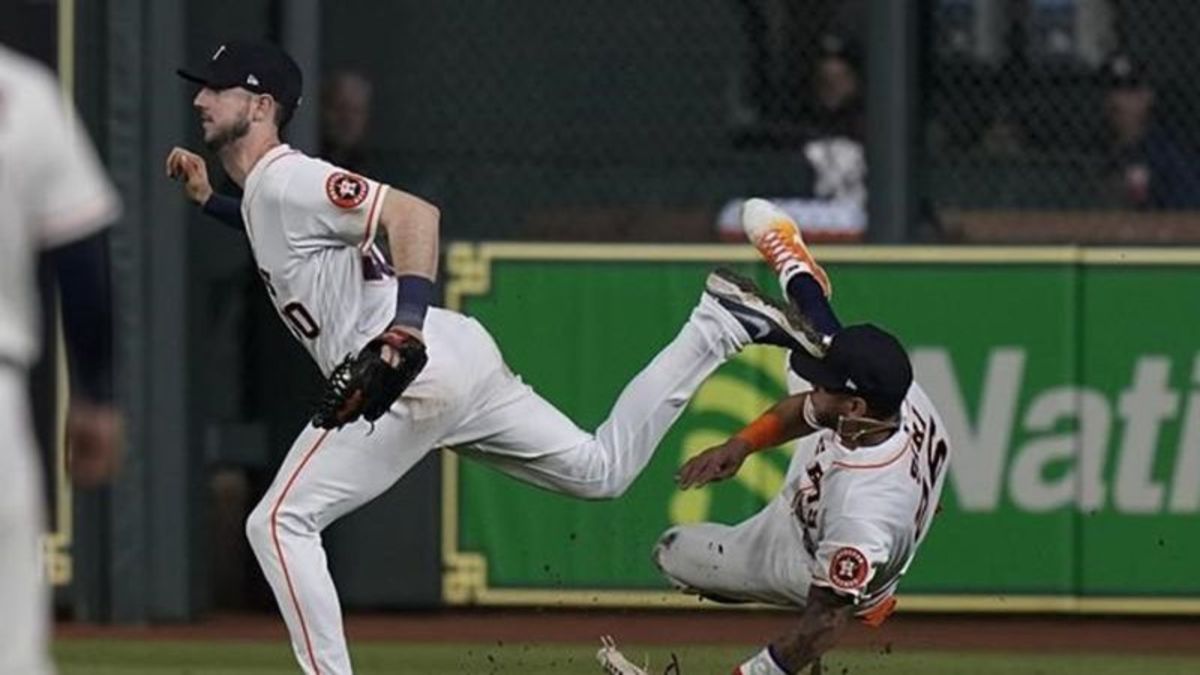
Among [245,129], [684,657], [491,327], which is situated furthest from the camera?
[491,327]

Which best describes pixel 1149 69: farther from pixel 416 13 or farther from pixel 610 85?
pixel 416 13

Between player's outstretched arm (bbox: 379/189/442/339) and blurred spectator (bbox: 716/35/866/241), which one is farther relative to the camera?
blurred spectator (bbox: 716/35/866/241)

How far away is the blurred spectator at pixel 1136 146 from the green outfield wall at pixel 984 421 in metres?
0.63

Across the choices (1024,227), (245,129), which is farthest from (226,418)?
(245,129)

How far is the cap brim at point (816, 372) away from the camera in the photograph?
26.1 ft

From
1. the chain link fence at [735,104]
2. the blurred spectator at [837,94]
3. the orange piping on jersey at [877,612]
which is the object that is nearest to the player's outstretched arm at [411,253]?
the orange piping on jersey at [877,612]

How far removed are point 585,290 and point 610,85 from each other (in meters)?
0.97

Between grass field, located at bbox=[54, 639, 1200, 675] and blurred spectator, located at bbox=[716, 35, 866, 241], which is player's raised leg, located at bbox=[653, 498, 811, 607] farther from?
blurred spectator, located at bbox=[716, 35, 866, 241]

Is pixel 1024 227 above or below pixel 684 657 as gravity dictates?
above

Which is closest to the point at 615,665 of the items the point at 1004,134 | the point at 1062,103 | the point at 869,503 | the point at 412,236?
the point at 869,503

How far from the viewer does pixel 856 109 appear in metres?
11.7

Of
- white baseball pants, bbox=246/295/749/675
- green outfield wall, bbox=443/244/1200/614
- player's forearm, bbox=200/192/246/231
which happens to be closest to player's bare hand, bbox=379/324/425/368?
white baseball pants, bbox=246/295/749/675

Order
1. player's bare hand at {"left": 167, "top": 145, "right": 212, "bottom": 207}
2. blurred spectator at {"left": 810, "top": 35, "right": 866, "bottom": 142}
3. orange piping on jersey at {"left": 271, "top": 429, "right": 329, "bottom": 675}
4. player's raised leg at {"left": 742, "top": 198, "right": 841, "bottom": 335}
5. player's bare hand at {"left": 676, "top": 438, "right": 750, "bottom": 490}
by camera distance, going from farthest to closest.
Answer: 1. blurred spectator at {"left": 810, "top": 35, "right": 866, "bottom": 142}
2. player's raised leg at {"left": 742, "top": 198, "right": 841, "bottom": 335}
3. player's bare hand at {"left": 167, "top": 145, "right": 212, "bottom": 207}
4. player's bare hand at {"left": 676, "top": 438, "right": 750, "bottom": 490}
5. orange piping on jersey at {"left": 271, "top": 429, "right": 329, "bottom": 675}

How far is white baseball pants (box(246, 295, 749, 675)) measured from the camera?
7594 mm
